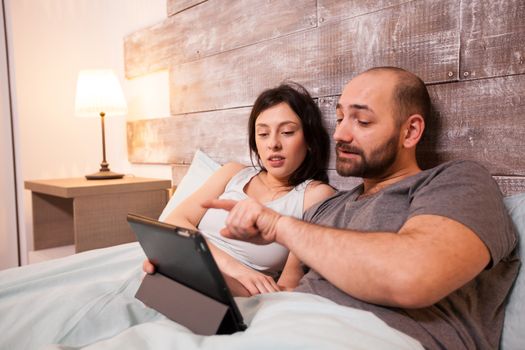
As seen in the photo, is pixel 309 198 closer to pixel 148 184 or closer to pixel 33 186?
pixel 148 184

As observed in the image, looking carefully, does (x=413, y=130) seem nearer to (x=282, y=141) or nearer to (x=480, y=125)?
(x=480, y=125)

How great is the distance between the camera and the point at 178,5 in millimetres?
2012

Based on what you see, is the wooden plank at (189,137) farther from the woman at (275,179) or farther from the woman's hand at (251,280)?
the woman's hand at (251,280)

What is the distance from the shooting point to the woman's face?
51.4 inches

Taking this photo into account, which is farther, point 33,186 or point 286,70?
point 33,186

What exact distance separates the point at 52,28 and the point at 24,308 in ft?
6.72

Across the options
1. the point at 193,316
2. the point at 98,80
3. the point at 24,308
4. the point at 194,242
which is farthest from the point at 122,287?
the point at 98,80

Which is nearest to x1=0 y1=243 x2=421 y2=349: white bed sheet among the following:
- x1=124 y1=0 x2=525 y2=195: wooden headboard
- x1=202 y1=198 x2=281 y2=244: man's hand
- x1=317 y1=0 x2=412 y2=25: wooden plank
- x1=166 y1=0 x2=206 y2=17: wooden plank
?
x1=202 y1=198 x2=281 y2=244: man's hand

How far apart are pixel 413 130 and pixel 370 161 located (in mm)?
121

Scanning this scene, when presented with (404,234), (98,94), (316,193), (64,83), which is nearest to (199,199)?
(316,193)

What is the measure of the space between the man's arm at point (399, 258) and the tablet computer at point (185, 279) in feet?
0.56

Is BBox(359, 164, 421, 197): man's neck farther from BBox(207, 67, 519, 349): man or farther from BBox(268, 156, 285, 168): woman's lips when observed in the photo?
BBox(268, 156, 285, 168): woman's lips

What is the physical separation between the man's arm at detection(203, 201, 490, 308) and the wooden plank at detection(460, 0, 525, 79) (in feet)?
1.54

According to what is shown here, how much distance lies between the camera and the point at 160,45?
2.15m
